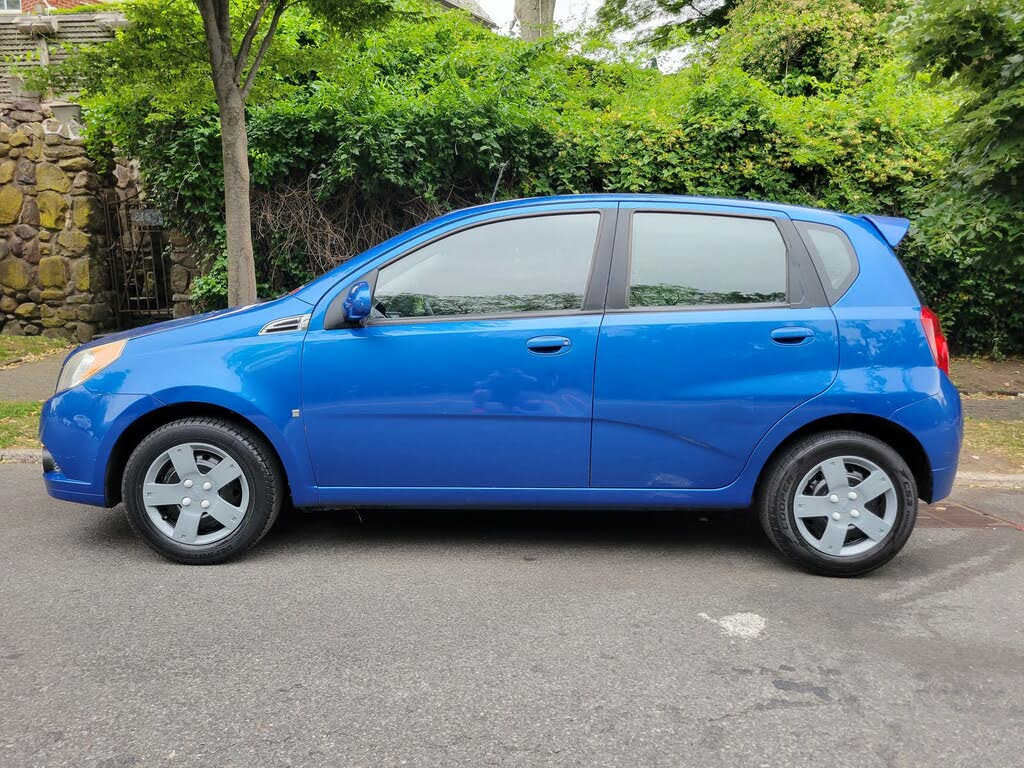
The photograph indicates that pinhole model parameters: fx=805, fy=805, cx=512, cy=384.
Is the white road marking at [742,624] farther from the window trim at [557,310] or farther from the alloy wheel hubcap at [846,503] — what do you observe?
the window trim at [557,310]

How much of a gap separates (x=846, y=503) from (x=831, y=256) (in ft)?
3.96

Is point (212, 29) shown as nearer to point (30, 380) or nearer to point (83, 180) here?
point (30, 380)

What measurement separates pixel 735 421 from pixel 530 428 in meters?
0.98

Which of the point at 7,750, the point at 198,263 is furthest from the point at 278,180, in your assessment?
the point at 7,750

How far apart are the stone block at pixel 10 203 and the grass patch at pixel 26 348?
165 cm

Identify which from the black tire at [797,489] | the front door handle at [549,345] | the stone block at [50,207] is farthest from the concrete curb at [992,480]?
the stone block at [50,207]

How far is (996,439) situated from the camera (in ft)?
21.7

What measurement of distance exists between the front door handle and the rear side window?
1295 millimetres

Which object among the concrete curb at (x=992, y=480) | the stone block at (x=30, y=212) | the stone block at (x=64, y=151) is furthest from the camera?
the stone block at (x=30, y=212)

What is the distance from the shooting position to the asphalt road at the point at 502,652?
2523 mm

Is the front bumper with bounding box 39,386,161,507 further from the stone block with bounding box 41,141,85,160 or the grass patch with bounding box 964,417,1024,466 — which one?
the stone block with bounding box 41,141,85,160

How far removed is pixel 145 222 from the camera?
11070 mm

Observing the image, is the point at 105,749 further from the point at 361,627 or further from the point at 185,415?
the point at 185,415

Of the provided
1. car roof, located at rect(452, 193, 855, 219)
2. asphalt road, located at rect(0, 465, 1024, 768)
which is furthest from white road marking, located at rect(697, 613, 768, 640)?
car roof, located at rect(452, 193, 855, 219)
